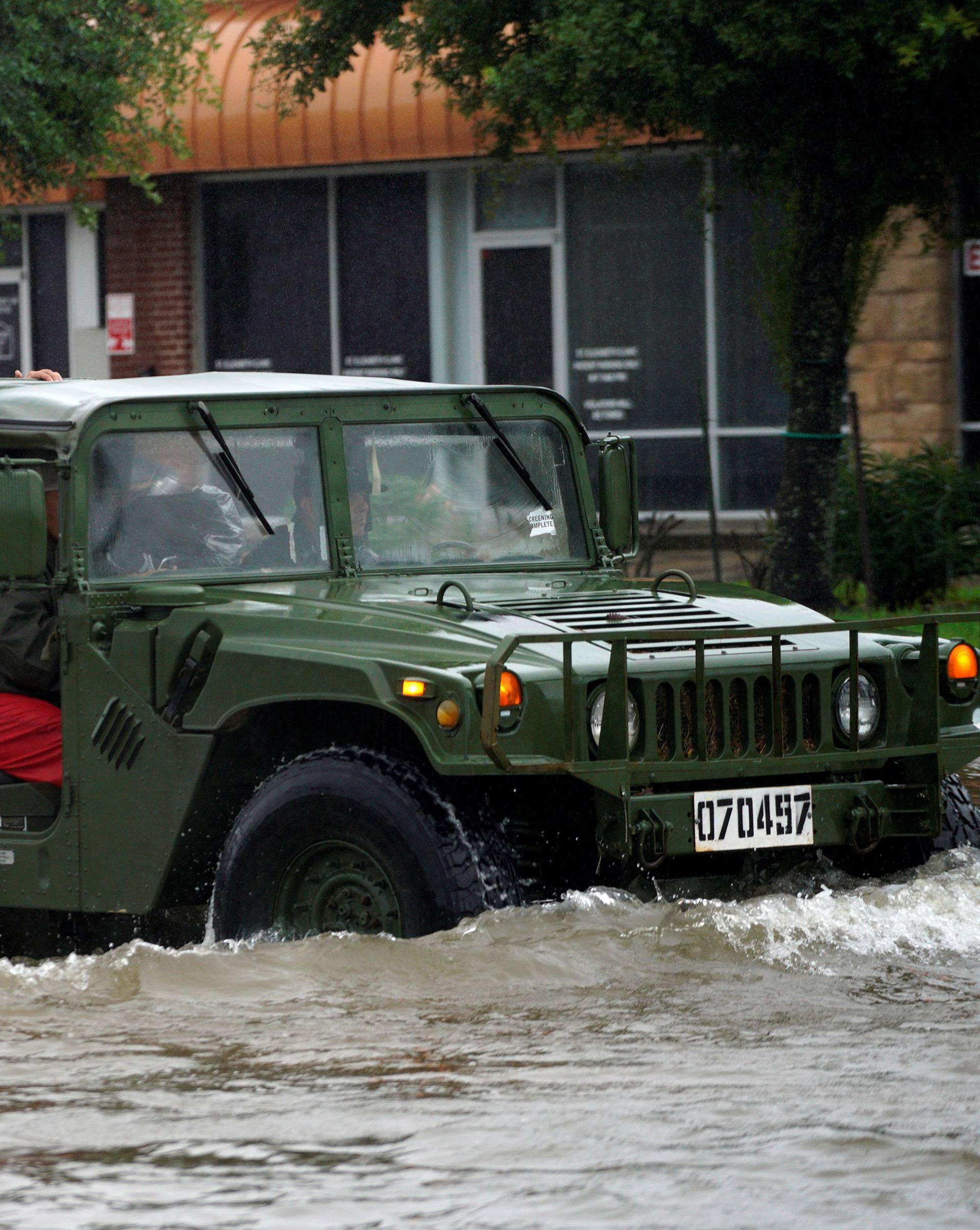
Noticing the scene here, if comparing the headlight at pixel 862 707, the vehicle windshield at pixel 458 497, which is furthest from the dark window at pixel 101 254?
the headlight at pixel 862 707

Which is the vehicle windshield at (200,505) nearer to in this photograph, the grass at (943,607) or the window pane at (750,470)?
the grass at (943,607)

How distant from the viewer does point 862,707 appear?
20.0 ft

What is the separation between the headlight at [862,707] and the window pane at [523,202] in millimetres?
13413

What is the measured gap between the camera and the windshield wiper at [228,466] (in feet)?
21.2

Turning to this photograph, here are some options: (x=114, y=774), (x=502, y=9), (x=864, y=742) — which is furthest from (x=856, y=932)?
(x=502, y=9)

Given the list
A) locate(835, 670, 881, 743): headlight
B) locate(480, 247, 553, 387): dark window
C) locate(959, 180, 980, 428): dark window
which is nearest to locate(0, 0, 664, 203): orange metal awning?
locate(480, 247, 553, 387): dark window

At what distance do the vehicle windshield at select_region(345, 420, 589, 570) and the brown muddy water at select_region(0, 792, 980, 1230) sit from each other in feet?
4.45

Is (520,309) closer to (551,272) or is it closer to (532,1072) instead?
(551,272)

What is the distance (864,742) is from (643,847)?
794mm

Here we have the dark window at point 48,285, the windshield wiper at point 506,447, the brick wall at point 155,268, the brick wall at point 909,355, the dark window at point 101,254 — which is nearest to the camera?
the windshield wiper at point 506,447

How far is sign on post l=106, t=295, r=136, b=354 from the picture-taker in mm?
20312

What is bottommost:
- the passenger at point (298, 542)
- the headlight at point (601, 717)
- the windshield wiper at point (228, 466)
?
the headlight at point (601, 717)

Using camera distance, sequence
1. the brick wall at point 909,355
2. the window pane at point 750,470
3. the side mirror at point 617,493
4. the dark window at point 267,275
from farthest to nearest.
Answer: the dark window at point 267,275
the window pane at point 750,470
the brick wall at point 909,355
the side mirror at point 617,493

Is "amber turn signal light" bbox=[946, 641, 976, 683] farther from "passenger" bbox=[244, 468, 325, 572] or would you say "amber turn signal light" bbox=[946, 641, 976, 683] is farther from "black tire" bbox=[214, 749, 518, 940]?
"passenger" bbox=[244, 468, 325, 572]
